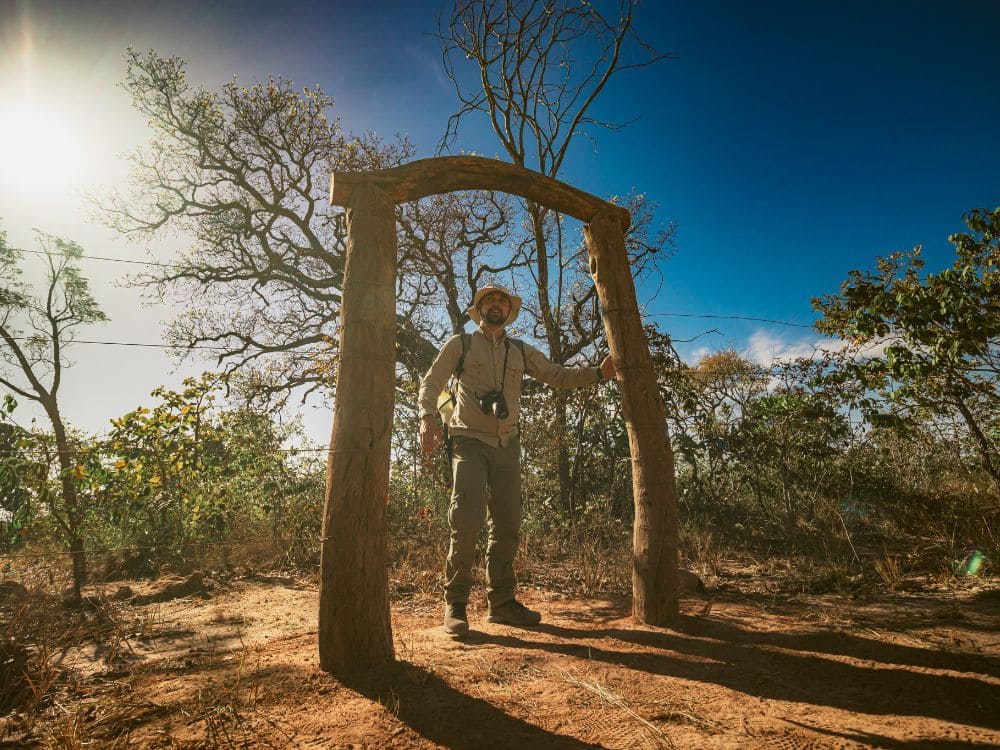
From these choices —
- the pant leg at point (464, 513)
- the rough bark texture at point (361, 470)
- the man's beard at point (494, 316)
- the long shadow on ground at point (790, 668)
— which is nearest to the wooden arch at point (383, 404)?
the rough bark texture at point (361, 470)

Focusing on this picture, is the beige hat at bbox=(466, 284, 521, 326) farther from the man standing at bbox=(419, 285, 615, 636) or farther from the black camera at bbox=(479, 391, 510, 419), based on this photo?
the black camera at bbox=(479, 391, 510, 419)

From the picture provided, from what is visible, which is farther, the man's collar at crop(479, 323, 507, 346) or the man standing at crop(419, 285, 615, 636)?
the man's collar at crop(479, 323, 507, 346)

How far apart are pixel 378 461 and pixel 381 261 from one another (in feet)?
3.78

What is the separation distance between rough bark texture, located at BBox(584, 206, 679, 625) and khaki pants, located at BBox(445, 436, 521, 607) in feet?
2.88

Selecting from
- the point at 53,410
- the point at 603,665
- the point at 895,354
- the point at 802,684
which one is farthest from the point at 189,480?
the point at 895,354

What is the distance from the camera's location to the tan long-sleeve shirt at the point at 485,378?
3.73m

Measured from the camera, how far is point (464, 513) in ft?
11.7

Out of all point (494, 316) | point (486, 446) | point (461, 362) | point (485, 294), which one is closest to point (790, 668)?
point (486, 446)

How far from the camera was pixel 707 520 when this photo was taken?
648 centimetres

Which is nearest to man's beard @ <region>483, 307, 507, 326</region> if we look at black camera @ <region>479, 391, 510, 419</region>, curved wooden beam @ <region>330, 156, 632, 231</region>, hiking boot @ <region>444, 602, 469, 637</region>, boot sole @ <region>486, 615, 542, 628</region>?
black camera @ <region>479, 391, 510, 419</region>

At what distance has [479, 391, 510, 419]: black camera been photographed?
373cm

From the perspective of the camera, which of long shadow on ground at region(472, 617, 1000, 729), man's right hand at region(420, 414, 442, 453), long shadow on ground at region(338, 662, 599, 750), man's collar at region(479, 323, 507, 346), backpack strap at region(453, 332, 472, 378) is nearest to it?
long shadow on ground at region(338, 662, 599, 750)

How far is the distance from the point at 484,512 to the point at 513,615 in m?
0.77

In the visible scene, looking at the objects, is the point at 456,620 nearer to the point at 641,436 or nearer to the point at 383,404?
the point at 383,404
